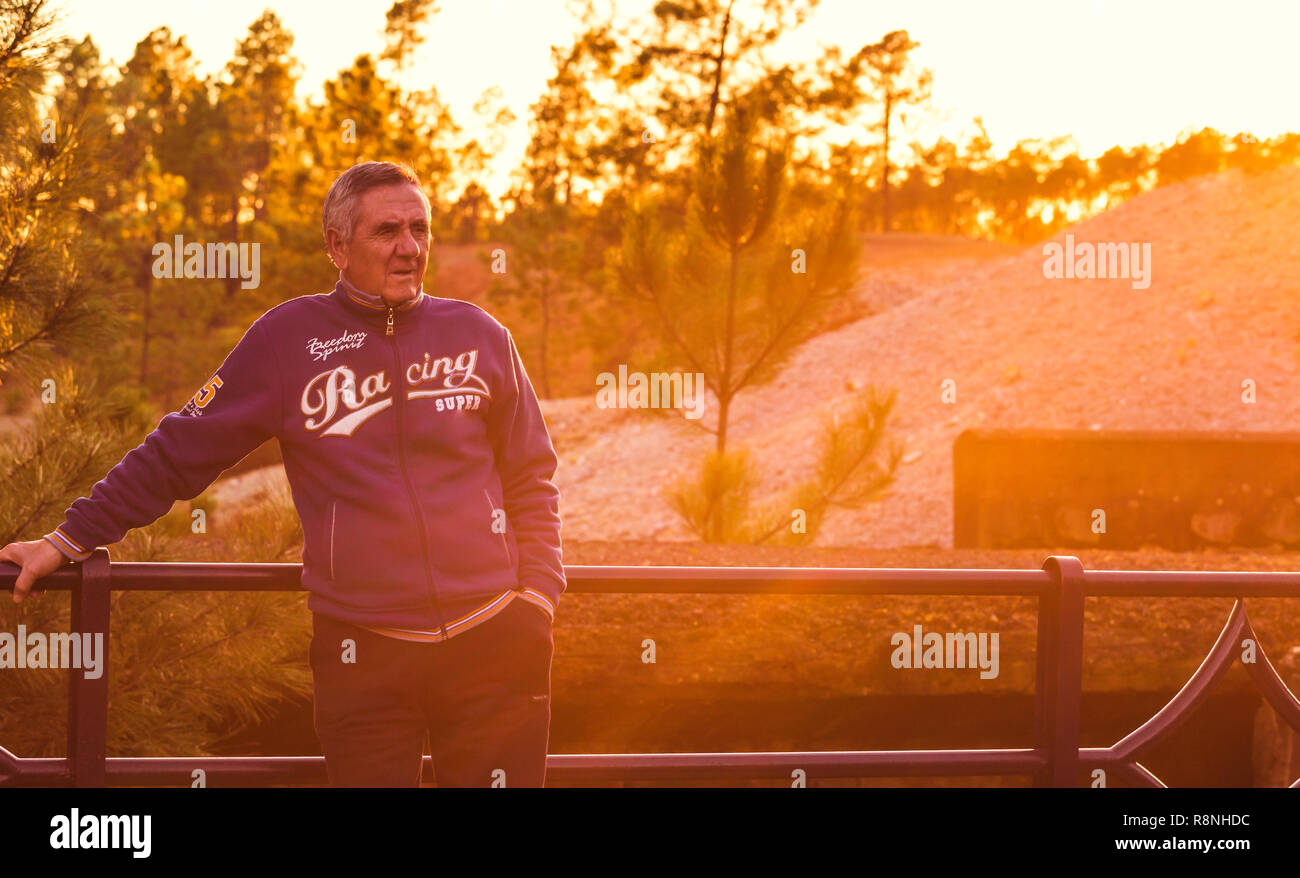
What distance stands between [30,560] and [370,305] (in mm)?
816

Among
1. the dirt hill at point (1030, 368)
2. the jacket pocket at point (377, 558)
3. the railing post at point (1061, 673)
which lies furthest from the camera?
the dirt hill at point (1030, 368)

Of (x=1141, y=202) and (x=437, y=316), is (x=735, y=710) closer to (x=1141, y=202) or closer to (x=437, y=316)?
(x=437, y=316)

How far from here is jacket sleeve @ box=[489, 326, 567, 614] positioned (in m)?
2.54

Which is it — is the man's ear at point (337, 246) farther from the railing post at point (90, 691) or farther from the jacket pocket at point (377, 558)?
the railing post at point (90, 691)

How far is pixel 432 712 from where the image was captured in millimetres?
2482

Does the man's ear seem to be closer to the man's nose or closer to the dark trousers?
the man's nose

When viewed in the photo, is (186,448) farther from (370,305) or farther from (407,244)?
(407,244)

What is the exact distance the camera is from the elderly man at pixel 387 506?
2416mm
